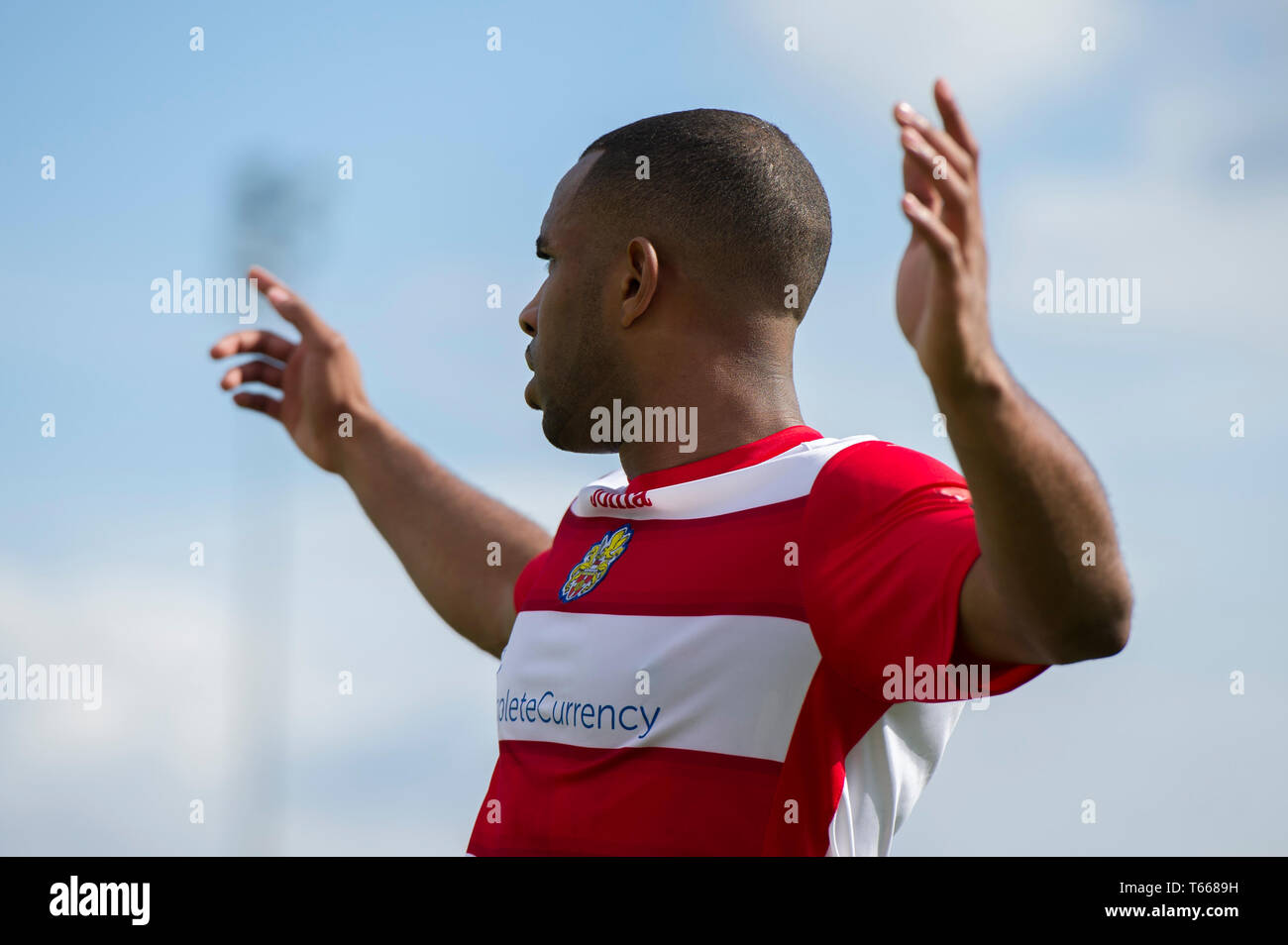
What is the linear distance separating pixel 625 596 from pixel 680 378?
1.92 feet

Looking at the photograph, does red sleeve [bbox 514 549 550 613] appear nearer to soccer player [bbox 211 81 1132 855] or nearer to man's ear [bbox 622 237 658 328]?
soccer player [bbox 211 81 1132 855]

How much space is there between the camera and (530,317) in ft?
11.6

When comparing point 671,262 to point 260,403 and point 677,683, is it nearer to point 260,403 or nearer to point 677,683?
point 677,683

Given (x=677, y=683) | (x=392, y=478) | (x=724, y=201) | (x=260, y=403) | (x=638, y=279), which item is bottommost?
(x=677, y=683)

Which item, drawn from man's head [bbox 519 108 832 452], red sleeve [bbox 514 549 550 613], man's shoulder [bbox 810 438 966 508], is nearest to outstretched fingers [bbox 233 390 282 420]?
red sleeve [bbox 514 549 550 613]

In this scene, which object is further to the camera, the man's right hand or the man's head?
the man's right hand

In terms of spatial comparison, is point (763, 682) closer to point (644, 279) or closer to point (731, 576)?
point (731, 576)

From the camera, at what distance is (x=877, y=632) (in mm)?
2340

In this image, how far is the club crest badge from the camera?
10.1 ft

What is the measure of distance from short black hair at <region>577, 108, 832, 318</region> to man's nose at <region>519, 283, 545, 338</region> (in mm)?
299

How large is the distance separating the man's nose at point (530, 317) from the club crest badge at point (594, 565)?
652mm

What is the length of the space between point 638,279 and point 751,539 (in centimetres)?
85

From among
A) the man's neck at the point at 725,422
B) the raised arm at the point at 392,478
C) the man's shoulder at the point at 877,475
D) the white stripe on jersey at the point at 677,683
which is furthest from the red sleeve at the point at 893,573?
the raised arm at the point at 392,478

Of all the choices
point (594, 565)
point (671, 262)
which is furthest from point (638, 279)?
point (594, 565)
